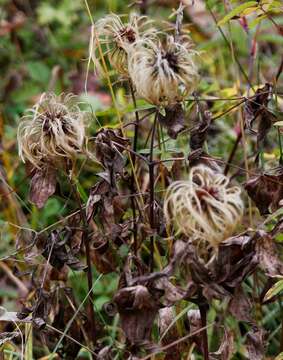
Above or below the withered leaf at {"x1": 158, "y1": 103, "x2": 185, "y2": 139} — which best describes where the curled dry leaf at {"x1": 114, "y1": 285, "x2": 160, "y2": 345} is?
below

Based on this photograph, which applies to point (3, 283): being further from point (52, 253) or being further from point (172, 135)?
point (172, 135)

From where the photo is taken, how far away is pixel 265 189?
48.1 inches

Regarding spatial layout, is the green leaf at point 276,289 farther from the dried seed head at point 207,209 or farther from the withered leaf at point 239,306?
the dried seed head at point 207,209

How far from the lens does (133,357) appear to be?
3.73 ft

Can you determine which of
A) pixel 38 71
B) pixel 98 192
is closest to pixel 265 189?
pixel 98 192

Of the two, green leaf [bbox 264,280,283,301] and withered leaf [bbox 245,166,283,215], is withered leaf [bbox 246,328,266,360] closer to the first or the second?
green leaf [bbox 264,280,283,301]

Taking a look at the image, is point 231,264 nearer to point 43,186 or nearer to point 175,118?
point 175,118

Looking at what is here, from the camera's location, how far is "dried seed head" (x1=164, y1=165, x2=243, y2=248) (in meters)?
0.95

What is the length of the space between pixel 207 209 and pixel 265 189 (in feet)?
0.94

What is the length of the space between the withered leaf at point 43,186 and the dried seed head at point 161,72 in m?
0.26

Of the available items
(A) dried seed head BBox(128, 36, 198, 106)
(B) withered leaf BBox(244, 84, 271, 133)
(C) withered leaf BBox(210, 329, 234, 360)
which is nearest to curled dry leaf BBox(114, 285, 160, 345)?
(C) withered leaf BBox(210, 329, 234, 360)

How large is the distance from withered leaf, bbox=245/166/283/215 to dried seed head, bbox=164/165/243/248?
0.22 metres

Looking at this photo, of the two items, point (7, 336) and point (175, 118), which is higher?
point (175, 118)

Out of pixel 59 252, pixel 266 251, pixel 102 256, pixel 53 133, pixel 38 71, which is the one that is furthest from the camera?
pixel 38 71
